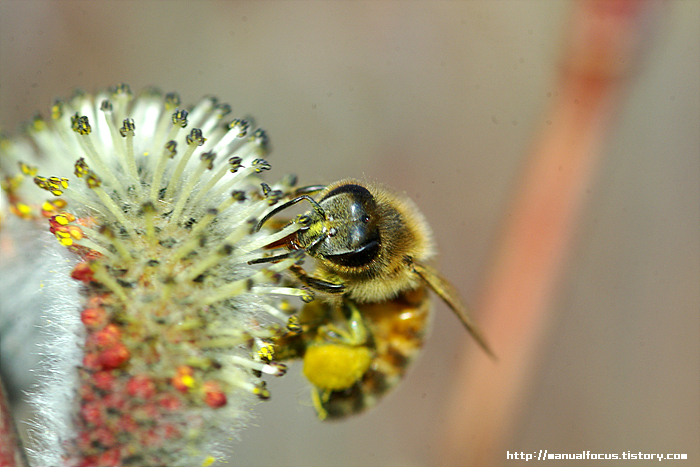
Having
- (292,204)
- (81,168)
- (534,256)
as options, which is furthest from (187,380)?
(534,256)

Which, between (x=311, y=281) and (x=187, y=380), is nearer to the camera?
(x=187, y=380)

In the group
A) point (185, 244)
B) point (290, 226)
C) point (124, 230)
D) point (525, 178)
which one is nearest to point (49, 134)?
point (124, 230)

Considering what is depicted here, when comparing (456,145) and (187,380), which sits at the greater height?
(456,145)

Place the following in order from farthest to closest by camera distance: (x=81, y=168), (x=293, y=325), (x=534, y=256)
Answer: (x=534, y=256), (x=293, y=325), (x=81, y=168)

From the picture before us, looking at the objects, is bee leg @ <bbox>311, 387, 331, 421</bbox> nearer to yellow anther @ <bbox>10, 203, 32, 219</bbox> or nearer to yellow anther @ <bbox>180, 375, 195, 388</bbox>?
yellow anther @ <bbox>180, 375, 195, 388</bbox>

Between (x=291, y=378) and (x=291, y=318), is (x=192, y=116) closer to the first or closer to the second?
(x=291, y=318)

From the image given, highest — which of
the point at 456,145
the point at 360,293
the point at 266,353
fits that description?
the point at 456,145

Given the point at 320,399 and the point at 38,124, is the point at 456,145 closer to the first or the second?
the point at 320,399

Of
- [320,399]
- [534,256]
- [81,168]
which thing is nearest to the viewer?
[81,168]
